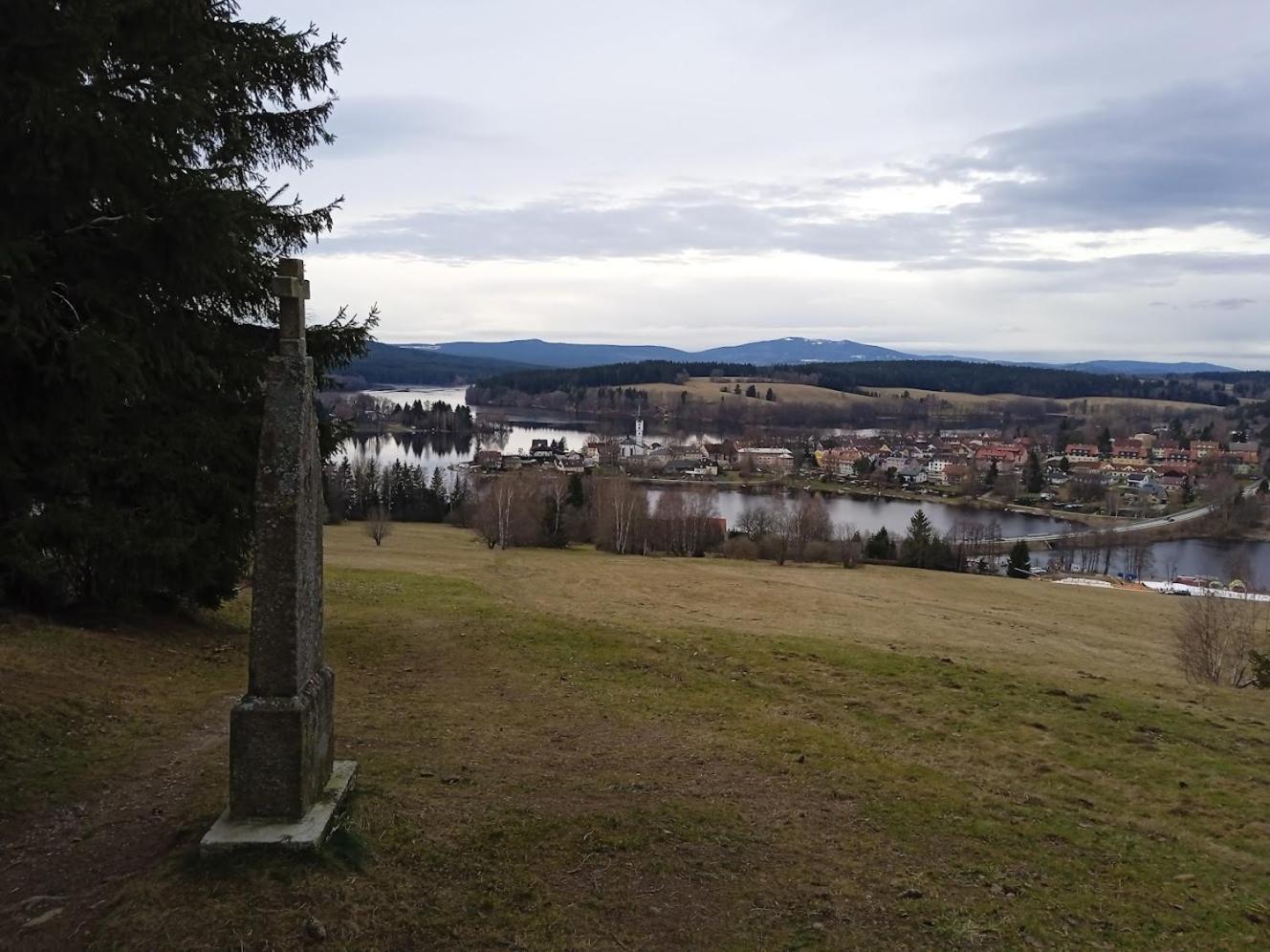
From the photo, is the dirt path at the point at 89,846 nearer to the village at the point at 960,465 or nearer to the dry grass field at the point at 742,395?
the village at the point at 960,465

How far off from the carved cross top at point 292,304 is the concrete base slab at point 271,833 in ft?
9.99

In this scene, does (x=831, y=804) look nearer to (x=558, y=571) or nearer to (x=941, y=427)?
(x=558, y=571)

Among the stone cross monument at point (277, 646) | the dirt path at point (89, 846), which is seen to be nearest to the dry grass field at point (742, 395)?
the dirt path at point (89, 846)

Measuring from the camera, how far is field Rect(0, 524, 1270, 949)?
5094 millimetres

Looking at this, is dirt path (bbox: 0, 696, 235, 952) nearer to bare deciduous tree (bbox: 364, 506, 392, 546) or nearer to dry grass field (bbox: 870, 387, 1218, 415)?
bare deciduous tree (bbox: 364, 506, 392, 546)

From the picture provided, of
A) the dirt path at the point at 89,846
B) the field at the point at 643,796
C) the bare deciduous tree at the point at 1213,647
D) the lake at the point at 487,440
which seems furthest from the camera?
the lake at the point at 487,440

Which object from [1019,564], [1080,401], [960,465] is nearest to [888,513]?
[1019,564]

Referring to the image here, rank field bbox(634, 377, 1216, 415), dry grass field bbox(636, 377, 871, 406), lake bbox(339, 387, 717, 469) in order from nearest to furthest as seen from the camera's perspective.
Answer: lake bbox(339, 387, 717, 469) < dry grass field bbox(636, 377, 871, 406) < field bbox(634, 377, 1216, 415)

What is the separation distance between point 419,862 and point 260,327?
8.30 m

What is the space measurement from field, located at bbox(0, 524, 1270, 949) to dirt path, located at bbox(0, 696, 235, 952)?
24mm

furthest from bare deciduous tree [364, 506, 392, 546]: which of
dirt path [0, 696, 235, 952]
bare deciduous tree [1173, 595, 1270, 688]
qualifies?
dirt path [0, 696, 235, 952]

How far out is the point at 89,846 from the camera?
5738 mm

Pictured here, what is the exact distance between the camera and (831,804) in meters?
7.29

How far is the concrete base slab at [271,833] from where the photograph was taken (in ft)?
16.8
